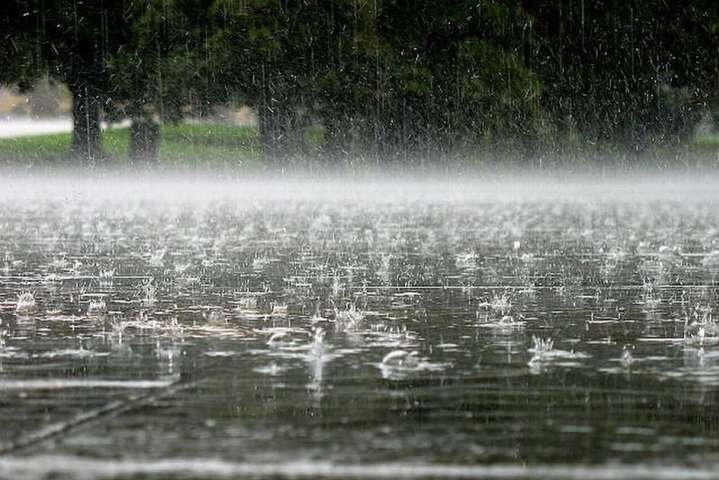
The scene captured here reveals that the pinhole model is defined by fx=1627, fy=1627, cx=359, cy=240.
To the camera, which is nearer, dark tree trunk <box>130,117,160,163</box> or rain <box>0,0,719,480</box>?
rain <box>0,0,719,480</box>

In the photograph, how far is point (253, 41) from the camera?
157 feet

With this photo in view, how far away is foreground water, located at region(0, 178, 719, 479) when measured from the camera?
196 inches

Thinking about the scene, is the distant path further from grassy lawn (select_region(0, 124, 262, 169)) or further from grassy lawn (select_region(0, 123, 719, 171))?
grassy lawn (select_region(0, 123, 719, 171))

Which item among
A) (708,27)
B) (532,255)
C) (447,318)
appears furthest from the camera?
(708,27)

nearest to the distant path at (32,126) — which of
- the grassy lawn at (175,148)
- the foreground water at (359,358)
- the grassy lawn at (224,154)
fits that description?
the grassy lawn at (175,148)

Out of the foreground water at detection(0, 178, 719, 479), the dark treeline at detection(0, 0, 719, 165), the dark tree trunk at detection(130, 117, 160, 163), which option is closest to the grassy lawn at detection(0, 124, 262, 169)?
the dark tree trunk at detection(130, 117, 160, 163)

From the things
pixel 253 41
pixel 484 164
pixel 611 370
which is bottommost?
pixel 611 370

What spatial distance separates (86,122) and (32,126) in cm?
2696

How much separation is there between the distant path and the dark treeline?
1867 centimetres

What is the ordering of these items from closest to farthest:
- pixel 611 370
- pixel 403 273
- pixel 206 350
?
pixel 611 370 < pixel 206 350 < pixel 403 273

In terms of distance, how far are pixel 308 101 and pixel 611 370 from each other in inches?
1707

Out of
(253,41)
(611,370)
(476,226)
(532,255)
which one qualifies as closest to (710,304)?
(611,370)

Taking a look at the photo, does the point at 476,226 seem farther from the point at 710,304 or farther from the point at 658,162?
the point at 658,162

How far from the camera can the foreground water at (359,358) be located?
4.98 m
